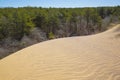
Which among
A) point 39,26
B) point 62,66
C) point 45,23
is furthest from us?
point 39,26

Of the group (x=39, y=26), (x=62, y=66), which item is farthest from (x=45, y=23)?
(x=62, y=66)

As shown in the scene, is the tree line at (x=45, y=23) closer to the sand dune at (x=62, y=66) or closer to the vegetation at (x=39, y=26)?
the vegetation at (x=39, y=26)

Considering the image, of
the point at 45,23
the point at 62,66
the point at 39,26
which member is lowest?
the point at 62,66

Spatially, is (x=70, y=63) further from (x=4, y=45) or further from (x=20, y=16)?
(x=20, y=16)

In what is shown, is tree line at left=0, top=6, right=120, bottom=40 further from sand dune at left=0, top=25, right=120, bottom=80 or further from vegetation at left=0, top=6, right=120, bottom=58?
sand dune at left=0, top=25, right=120, bottom=80

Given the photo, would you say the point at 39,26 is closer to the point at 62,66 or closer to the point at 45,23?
the point at 45,23

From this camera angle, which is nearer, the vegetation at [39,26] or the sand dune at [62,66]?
the sand dune at [62,66]

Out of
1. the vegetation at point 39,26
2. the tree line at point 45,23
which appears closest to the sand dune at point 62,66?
the vegetation at point 39,26

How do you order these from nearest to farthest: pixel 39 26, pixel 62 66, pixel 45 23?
1. pixel 62 66
2. pixel 45 23
3. pixel 39 26

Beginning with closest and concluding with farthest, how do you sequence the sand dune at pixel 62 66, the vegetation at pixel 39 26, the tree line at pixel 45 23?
the sand dune at pixel 62 66 → the vegetation at pixel 39 26 → the tree line at pixel 45 23

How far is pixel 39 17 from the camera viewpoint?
26.0 meters

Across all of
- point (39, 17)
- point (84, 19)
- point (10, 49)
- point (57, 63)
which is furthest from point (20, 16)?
point (57, 63)

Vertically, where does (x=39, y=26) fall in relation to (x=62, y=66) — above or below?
above

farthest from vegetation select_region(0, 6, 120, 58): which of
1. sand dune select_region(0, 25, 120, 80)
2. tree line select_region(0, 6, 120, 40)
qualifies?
sand dune select_region(0, 25, 120, 80)
